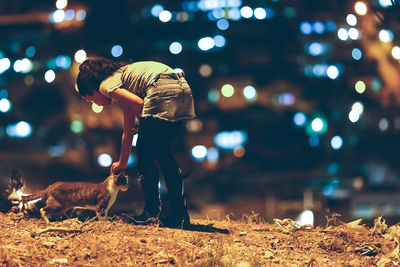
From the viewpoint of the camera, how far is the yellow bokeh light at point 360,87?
24250mm

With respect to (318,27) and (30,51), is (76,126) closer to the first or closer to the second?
(30,51)

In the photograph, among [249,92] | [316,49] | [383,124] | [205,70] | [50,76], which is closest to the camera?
[50,76]

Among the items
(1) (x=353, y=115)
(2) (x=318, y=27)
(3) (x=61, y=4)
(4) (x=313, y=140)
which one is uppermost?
(2) (x=318, y=27)

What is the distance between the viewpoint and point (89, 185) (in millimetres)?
5816

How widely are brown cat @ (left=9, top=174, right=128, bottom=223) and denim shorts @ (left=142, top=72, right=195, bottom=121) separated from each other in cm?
83

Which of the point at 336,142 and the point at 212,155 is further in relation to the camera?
the point at 336,142

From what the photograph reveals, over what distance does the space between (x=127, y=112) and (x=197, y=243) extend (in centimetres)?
145

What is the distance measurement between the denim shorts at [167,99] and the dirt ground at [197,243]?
114 centimetres

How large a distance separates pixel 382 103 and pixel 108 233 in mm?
20302

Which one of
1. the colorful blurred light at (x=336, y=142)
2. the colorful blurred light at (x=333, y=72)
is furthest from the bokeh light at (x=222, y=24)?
the colorful blurred light at (x=336, y=142)

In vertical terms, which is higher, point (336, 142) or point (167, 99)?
point (336, 142)

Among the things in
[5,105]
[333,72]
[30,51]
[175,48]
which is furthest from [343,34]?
[5,105]

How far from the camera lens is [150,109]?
544cm

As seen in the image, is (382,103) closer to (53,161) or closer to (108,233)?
(53,161)
